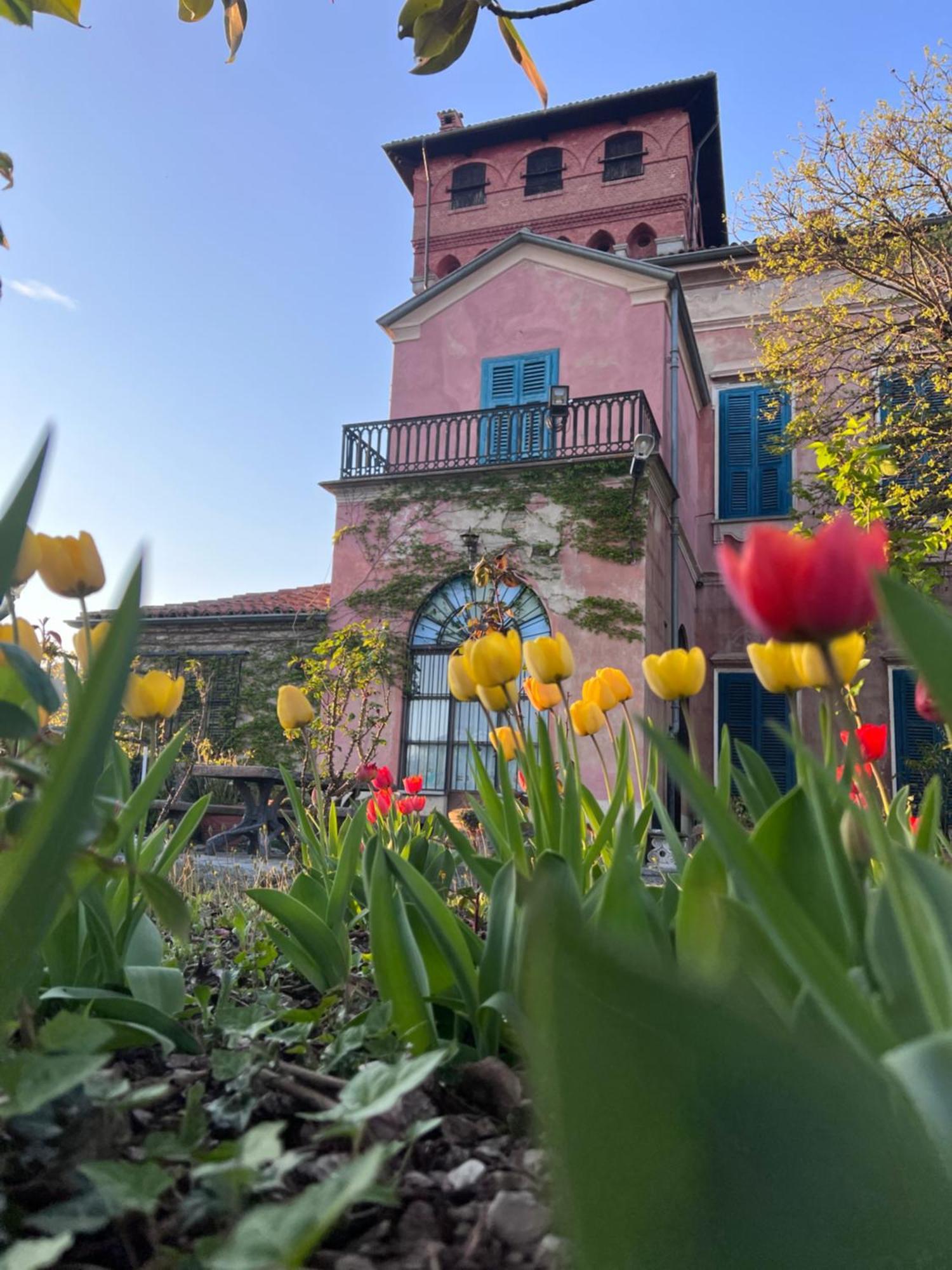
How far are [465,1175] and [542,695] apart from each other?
114cm

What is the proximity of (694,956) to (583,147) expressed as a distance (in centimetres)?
1765

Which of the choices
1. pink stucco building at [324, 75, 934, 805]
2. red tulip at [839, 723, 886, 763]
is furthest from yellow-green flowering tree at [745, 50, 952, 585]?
red tulip at [839, 723, 886, 763]

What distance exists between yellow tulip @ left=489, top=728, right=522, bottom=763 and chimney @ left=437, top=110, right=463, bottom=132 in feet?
58.9

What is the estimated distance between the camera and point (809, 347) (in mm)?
8734

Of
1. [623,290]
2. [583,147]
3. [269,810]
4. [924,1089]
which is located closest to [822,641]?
[924,1089]

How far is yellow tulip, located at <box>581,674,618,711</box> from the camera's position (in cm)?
170

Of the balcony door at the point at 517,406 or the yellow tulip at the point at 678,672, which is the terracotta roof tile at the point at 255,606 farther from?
the yellow tulip at the point at 678,672

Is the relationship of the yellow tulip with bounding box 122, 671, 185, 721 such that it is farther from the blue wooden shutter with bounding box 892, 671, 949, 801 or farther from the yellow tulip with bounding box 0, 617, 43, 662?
the blue wooden shutter with bounding box 892, 671, 949, 801

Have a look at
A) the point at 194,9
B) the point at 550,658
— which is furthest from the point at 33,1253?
the point at 194,9

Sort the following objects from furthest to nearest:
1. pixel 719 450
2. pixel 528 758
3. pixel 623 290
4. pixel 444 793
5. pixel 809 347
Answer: pixel 719 450 < pixel 623 290 < pixel 444 793 < pixel 809 347 < pixel 528 758

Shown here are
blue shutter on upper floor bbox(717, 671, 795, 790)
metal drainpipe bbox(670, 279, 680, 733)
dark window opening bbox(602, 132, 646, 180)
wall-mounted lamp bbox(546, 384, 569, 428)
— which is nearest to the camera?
wall-mounted lamp bbox(546, 384, 569, 428)

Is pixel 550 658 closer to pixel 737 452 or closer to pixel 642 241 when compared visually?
pixel 737 452

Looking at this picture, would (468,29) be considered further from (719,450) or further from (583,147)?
(583,147)

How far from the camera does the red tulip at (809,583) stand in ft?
1.88
